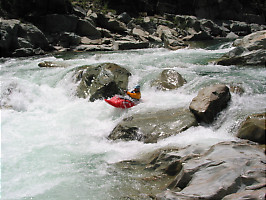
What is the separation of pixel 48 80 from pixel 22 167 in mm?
5612

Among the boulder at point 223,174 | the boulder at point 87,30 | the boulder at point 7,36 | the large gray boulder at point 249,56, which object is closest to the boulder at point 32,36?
the boulder at point 7,36

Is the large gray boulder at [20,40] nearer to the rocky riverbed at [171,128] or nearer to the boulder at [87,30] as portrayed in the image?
the rocky riverbed at [171,128]

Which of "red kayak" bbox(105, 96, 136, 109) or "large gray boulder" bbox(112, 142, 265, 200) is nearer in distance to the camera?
"large gray boulder" bbox(112, 142, 265, 200)

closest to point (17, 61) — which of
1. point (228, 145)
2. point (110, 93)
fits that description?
point (110, 93)

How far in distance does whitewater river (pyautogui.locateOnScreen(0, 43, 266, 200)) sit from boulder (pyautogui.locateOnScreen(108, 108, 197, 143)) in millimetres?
175

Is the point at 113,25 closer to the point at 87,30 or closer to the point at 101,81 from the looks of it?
the point at 87,30

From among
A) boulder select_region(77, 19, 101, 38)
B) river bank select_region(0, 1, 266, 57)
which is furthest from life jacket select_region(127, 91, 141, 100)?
boulder select_region(77, 19, 101, 38)

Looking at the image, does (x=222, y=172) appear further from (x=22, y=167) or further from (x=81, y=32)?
(x=81, y=32)

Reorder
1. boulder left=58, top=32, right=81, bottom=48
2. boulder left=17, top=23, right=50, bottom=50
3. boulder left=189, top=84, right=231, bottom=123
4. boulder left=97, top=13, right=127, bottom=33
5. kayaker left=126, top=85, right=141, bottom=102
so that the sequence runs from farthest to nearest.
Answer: boulder left=97, top=13, right=127, bottom=33 < boulder left=58, top=32, right=81, bottom=48 < boulder left=17, top=23, right=50, bottom=50 < kayaker left=126, top=85, right=141, bottom=102 < boulder left=189, top=84, right=231, bottom=123

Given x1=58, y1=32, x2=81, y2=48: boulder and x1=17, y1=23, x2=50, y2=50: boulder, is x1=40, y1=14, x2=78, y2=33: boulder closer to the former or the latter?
x1=58, y1=32, x2=81, y2=48: boulder

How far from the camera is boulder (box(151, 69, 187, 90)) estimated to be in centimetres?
808

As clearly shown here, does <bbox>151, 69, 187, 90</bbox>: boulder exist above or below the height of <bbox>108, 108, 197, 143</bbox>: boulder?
above

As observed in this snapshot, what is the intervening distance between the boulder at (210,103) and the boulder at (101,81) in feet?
10.4

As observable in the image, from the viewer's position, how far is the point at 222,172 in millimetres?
2787
